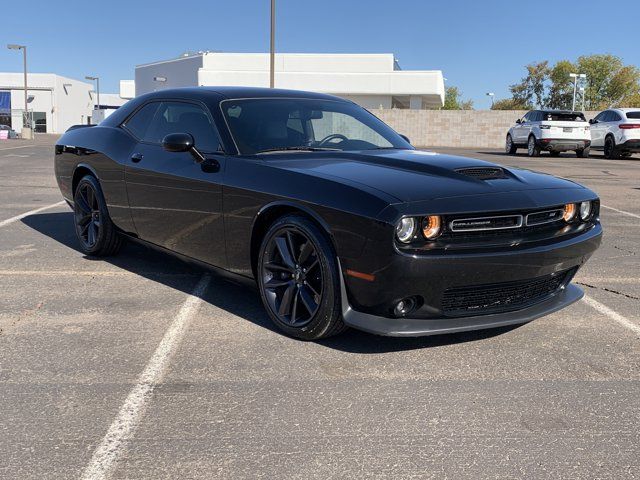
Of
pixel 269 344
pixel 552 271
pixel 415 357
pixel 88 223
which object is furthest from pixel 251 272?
pixel 88 223

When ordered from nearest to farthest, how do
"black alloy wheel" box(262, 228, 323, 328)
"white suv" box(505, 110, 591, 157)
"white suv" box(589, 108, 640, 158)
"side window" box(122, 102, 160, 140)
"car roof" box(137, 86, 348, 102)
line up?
1. "black alloy wheel" box(262, 228, 323, 328)
2. "car roof" box(137, 86, 348, 102)
3. "side window" box(122, 102, 160, 140)
4. "white suv" box(505, 110, 591, 157)
5. "white suv" box(589, 108, 640, 158)

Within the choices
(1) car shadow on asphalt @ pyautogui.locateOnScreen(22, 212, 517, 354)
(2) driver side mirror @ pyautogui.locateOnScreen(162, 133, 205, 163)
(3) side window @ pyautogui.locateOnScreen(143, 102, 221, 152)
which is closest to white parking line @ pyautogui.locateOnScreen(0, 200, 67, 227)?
(1) car shadow on asphalt @ pyautogui.locateOnScreen(22, 212, 517, 354)

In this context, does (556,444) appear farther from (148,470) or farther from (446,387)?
(148,470)

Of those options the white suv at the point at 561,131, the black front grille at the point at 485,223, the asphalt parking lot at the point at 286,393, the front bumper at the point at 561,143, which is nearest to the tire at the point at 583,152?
the white suv at the point at 561,131

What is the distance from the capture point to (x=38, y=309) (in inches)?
173

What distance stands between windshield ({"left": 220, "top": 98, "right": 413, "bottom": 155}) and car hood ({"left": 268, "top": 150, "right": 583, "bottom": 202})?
213 millimetres

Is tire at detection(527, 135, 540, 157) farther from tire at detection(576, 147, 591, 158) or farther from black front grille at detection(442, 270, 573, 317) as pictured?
black front grille at detection(442, 270, 573, 317)

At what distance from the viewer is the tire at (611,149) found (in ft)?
75.6

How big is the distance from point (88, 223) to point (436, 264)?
3780mm

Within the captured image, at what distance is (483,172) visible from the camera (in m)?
3.92

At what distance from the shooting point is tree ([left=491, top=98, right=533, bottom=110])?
79.8 metres

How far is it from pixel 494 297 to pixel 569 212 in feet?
2.43

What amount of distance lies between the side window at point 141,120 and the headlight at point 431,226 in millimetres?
2815

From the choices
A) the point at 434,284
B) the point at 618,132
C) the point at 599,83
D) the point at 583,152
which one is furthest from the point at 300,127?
the point at 599,83
